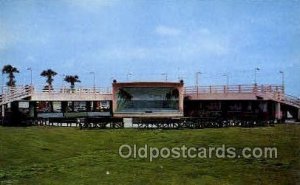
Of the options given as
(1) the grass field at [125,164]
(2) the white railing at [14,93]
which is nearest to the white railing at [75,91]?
(2) the white railing at [14,93]

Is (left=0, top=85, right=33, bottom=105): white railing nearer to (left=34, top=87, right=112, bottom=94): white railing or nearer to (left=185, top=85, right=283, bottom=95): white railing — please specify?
(left=34, top=87, right=112, bottom=94): white railing

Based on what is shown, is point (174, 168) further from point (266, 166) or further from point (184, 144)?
point (184, 144)

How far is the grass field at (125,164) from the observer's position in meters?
15.1

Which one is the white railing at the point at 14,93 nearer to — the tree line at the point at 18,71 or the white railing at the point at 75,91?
the white railing at the point at 75,91

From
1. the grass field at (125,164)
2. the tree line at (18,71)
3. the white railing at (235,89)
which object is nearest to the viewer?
the grass field at (125,164)

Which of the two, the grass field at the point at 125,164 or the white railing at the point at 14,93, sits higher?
the white railing at the point at 14,93

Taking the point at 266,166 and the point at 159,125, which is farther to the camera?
the point at 159,125

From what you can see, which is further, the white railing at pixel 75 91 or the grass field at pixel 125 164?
the white railing at pixel 75 91

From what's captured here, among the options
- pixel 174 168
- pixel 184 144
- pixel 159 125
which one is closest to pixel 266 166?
pixel 174 168

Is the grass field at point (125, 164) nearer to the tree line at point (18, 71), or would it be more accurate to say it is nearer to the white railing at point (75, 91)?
the white railing at point (75, 91)

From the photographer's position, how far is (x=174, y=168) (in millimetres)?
17078

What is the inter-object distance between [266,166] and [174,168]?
3512 millimetres

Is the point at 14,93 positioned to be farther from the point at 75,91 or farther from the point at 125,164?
the point at 125,164

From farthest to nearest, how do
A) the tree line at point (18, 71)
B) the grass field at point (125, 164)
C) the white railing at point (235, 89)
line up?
the tree line at point (18, 71)
the white railing at point (235, 89)
the grass field at point (125, 164)
